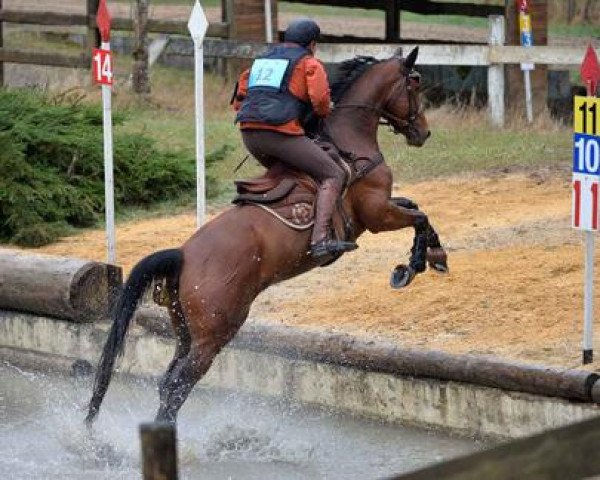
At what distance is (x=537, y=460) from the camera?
4152mm

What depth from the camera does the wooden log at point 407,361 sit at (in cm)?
848

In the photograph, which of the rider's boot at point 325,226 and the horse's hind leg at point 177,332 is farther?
the rider's boot at point 325,226

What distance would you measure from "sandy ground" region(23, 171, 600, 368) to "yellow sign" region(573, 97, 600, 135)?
1378 mm

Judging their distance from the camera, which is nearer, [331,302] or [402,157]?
[331,302]

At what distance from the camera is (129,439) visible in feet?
30.4

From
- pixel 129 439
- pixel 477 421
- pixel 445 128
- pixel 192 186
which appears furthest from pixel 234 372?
pixel 445 128

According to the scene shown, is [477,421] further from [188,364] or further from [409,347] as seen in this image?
[188,364]

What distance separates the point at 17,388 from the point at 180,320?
8.23ft

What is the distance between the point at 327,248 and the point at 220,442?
1300mm

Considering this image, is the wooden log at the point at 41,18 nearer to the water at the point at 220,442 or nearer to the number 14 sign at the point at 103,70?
the number 14 sign at the point at 103,70

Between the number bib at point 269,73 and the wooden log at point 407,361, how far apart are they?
1692 mm

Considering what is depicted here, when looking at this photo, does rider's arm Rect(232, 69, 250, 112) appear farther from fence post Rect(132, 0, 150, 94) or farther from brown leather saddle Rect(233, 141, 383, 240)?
fence post Rect(132, 0, 150, 94)

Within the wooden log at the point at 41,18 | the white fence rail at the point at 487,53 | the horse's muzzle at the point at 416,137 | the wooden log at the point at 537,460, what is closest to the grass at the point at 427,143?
the white fence rail at the point at 487,53

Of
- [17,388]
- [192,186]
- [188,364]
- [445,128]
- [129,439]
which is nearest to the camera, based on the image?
[188,364]
